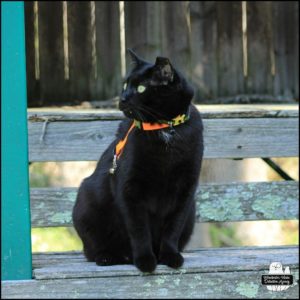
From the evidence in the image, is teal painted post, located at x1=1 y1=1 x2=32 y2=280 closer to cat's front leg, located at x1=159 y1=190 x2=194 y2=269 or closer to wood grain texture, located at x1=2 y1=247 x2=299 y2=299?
wood grain texture, located at x1=2 y1=247 x2=299 y2=299

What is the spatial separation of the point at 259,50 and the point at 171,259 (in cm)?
228

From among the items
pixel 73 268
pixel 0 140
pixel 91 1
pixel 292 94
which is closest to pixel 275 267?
pixel 73 268

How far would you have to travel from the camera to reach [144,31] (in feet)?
15.0

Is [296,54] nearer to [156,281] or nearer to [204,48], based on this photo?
[204,48]

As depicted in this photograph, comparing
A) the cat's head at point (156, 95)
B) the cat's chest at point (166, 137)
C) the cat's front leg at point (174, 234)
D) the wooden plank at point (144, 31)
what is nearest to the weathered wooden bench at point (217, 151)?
the cat's front leg at point (174, 234)

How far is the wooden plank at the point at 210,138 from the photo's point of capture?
3.67 metres

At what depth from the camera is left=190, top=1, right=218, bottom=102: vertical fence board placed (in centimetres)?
462

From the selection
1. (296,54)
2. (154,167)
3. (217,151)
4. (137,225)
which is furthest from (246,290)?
(296,54)

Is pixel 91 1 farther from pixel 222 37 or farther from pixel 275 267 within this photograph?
pixel 275 267

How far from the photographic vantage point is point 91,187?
120 inches

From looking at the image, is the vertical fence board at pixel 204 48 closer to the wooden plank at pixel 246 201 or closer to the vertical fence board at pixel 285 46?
the vertical fence board at pixel 285 46

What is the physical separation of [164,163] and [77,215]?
0.52 meters

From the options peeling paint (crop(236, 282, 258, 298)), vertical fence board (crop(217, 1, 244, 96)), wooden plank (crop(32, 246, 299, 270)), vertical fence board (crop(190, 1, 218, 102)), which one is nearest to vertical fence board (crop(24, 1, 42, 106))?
vertical fence board (crop(190, 1, 218, 102))

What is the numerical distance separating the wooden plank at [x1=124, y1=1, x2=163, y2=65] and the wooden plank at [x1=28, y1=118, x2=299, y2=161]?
97 cm
